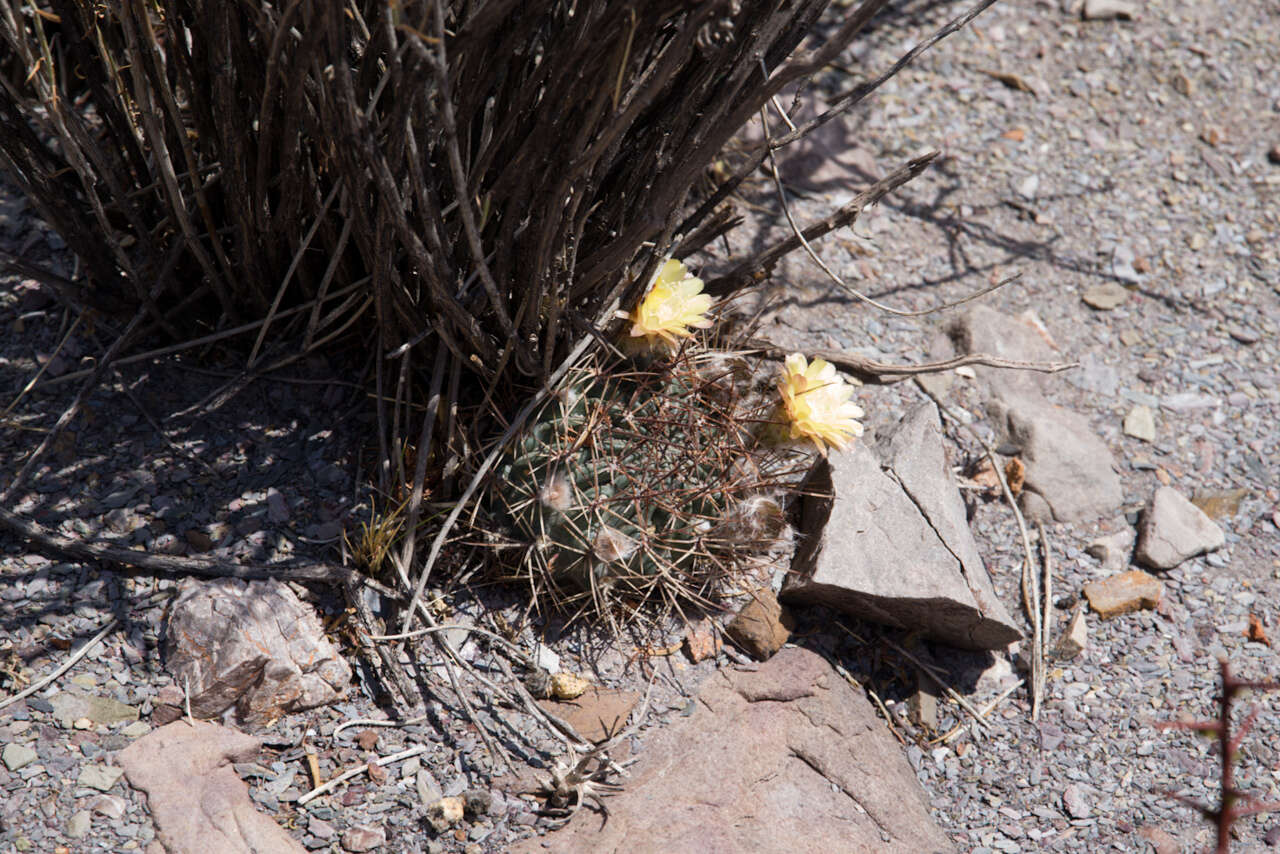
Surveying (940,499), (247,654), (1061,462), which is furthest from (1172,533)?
(247,654)

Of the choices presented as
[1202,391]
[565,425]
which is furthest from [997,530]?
[565,425]

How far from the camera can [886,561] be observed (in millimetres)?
2033

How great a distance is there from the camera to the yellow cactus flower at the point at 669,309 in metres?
1.85

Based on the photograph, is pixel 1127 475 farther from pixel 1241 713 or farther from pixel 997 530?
pixel 1241 713

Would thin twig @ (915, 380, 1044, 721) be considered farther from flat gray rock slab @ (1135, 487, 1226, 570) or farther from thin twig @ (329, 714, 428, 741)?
thin twig @ (329, 714, 428, 741)

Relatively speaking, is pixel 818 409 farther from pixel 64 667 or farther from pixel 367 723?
pixel 64 667

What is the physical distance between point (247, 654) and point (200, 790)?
214 mm

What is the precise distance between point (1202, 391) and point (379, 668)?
7.02 feet

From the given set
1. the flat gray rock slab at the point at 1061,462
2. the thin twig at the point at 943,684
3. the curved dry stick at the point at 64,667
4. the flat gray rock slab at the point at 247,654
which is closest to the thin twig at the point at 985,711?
the thin twig at the point at 943,684

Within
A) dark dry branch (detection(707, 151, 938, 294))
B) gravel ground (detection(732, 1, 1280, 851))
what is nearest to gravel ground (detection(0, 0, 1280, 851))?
gravel ground (detection(732, 1, 1280, 851))

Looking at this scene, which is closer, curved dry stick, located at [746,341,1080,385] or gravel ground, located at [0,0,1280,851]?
gravel ground, located at [0,0,1280,851]

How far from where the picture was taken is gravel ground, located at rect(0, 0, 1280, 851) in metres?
1.72

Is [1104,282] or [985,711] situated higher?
[1104,282]

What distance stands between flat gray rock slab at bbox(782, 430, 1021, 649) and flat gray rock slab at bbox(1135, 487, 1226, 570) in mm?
480
